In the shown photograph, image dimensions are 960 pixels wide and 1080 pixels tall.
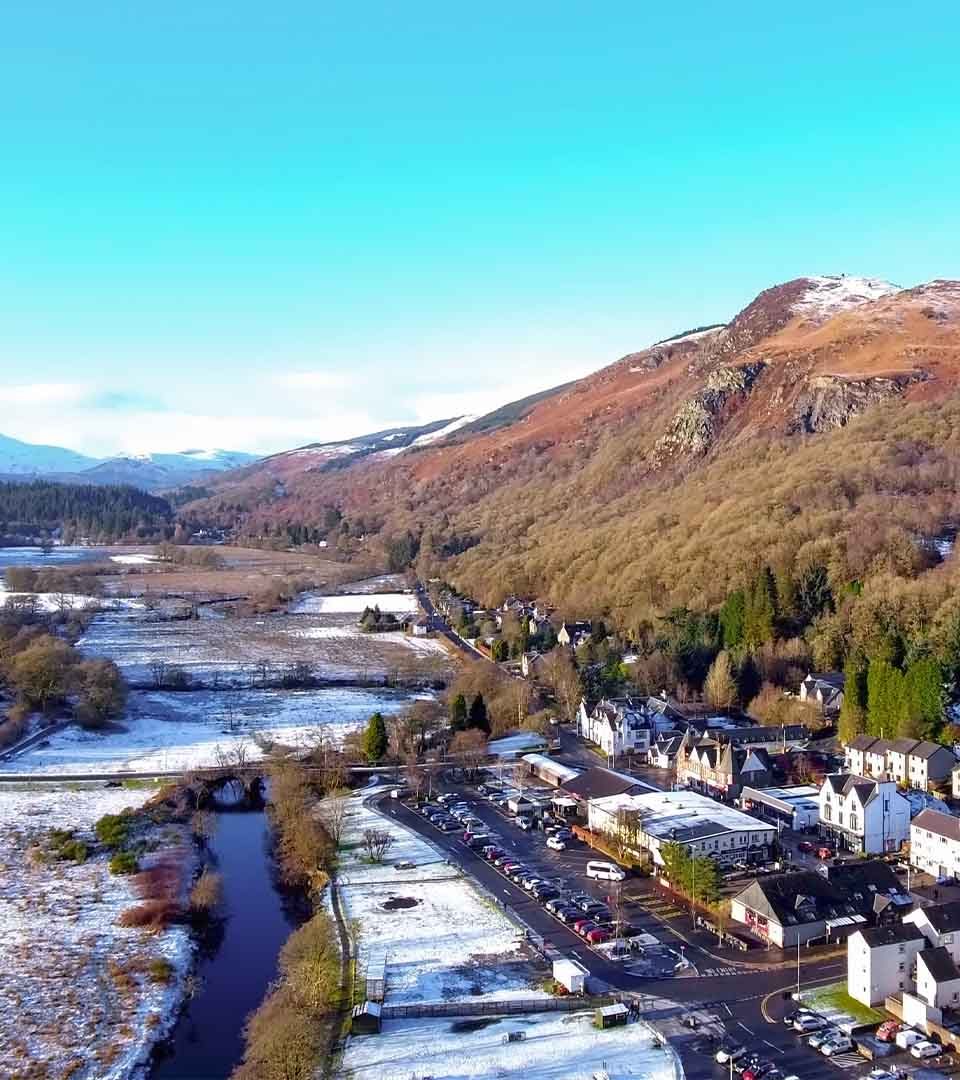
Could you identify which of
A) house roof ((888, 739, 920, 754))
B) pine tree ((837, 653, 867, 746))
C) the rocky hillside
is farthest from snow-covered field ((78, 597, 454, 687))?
house roof ((888, 739, 920, 754))

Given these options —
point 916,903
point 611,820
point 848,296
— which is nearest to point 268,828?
point 611,820

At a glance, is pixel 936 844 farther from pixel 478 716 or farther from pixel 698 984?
pixel 478 716

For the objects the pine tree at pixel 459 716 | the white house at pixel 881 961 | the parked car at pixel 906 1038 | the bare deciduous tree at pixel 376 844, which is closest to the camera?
the parked car at pixel 906 1038

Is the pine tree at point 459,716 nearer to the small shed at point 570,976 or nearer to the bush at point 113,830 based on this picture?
the bush at point 113,830

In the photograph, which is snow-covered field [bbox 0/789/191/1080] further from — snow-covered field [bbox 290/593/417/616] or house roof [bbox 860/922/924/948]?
snow-covered field [bbox 290/593/417/616]

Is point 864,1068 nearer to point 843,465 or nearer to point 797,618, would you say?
point 797,618

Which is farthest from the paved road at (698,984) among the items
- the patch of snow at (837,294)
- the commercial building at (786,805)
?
the patch of snow at (837,294)
